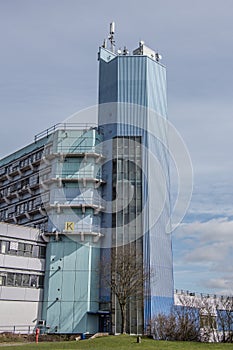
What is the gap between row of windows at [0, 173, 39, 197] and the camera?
182 feet

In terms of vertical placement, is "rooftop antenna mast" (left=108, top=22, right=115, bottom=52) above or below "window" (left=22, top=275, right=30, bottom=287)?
above

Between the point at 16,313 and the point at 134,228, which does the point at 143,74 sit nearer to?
the point at 134,228

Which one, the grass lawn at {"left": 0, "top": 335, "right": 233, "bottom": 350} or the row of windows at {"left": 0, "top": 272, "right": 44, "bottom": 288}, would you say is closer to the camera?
the grass lawn at {"left": 0, "top": 335, "right": 233, "bottom": 350}

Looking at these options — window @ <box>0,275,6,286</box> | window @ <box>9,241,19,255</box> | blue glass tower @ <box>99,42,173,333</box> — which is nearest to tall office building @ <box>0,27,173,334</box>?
blue glass tower @ <box>99,42,173,333</box>

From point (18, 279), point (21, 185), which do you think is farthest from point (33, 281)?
point (21, 185)

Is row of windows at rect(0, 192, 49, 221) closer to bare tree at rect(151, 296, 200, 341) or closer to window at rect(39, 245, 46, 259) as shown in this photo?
window at rect(39, 245, 46, 259)

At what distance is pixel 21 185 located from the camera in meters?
58.9

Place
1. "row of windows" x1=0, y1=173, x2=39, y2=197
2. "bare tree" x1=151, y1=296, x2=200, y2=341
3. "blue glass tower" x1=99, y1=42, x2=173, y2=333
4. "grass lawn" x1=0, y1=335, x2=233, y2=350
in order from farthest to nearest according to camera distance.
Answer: "row of windows" x1=0, y1=173, x2=39, y2=197
"blue glass tower" x1=99, y1=42, x2=173, y2=333
"bare tree" x1=151, y1=296, x2=200, y2=341
"grass lawn" x1=0, y1=335, x2=233, y2=350

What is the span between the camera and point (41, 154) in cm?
5569

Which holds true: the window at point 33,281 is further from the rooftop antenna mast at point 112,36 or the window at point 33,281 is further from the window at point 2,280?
the rooftop antenna mast at point 112,36

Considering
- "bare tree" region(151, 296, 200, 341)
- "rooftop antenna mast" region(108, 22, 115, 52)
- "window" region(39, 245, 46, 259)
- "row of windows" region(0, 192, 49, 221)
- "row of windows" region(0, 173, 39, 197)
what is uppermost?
"rooftop antenna mast" region(108, 22, 115, 52)

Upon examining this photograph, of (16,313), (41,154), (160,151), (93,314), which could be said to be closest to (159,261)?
(93,314)

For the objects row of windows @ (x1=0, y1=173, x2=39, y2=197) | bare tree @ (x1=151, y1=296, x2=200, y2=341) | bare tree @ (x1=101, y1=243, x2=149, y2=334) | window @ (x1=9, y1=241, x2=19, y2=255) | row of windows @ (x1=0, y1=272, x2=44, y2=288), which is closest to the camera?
bare tree @ (x1=151, y1=296, x2=200, y2=341)

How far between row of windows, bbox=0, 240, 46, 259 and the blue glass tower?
7792 millimetres
